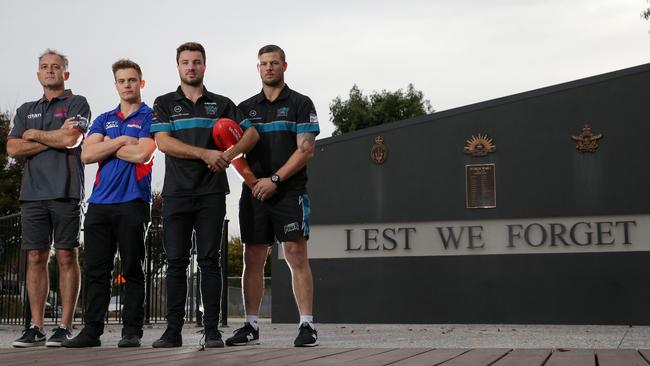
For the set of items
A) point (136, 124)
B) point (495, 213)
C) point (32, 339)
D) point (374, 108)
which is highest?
point (374, 108)

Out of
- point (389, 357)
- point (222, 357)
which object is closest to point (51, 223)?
point (222, 357)

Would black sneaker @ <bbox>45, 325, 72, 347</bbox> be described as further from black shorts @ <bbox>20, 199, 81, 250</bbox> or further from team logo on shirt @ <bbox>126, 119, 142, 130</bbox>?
team logo on shirt @ <bbox>126, 119, 142, 130</bbox>

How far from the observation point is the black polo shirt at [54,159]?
5.58 meters

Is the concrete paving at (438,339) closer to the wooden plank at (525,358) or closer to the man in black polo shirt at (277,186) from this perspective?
the man in black polo shirt at (277,186)

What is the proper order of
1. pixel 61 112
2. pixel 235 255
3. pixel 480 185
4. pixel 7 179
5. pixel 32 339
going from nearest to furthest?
pixel 32 339
pixel 61 112
pixel 480 185
pixel 7 179
pixel 235 255

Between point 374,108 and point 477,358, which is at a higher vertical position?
point 374,108

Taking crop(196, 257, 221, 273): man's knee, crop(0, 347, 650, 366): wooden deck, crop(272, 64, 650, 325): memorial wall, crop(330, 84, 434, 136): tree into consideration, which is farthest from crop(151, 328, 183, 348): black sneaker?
crop(330, 84, 434, 136): tree

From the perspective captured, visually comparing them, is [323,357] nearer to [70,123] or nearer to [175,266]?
[175,266]

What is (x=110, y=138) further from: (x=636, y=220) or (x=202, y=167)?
(x=636, y=220)

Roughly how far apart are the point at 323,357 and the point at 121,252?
1.75 metres

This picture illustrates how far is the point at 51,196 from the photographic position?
5543 mm

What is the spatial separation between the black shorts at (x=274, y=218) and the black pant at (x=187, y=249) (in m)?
0.37

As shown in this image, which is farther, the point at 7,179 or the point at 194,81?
the point at 7,179

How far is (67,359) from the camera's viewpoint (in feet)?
13.6
